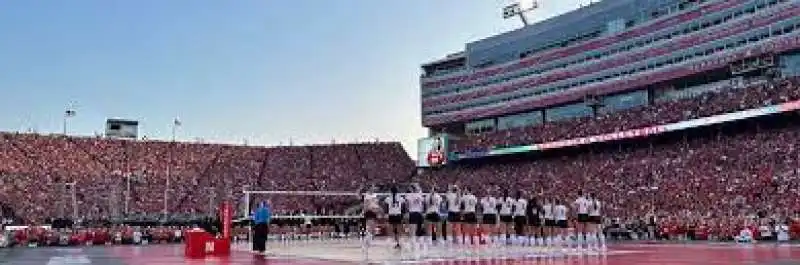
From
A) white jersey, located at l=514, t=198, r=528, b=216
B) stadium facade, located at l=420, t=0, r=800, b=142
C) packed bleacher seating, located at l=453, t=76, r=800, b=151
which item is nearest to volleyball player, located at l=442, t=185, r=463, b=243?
white jersey, located at l=514, t=198, r=528, b=216

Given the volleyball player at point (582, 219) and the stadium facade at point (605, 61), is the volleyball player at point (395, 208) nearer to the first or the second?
the volleyball player at point (582, 219)

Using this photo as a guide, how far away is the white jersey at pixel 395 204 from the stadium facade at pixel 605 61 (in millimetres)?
46858

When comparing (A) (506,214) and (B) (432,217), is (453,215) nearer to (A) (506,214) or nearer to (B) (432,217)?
(B) (432,217)

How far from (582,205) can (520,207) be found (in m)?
1.91

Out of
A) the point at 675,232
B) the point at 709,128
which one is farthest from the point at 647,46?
the point at 675,232

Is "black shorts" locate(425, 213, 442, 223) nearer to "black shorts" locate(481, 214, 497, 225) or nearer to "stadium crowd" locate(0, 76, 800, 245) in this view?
"black shorts" locate(481, 214, 497, 225)

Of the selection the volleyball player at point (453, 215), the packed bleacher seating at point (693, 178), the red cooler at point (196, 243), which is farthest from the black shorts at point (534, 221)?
the packed bleacher seating at point (693, 178)

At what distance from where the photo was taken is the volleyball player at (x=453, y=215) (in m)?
23.1

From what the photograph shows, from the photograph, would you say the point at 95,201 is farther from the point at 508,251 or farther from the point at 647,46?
the point at 508,251

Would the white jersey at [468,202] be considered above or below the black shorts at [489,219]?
above

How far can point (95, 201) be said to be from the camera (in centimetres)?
6869

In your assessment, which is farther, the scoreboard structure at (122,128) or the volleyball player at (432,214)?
the scoreboard structure at (122,128)

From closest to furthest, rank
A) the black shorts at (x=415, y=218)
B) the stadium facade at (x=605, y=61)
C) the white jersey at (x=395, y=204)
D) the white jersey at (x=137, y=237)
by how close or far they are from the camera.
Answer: the black shorts at (x=415, y=218) < the white jersey at (x=395, y=204) < the white jersey at (x=137, y=237) < the stadium facade at (x=605, y=61)

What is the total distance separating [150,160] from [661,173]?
47.3 m
